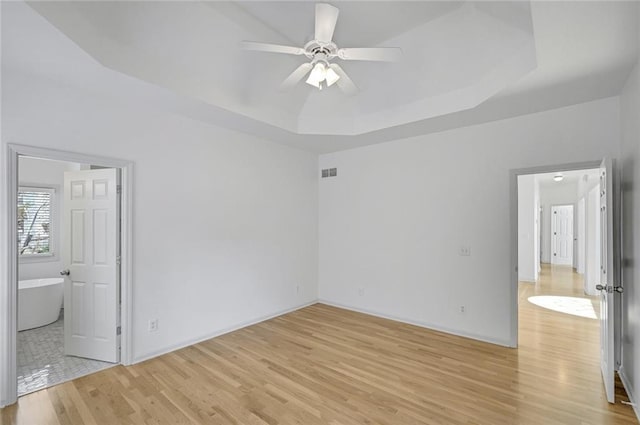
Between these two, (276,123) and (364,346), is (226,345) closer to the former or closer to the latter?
(364,346)

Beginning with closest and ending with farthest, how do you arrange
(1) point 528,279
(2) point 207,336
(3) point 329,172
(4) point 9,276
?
Answer: (4) point 9,276 < (2) point 207,336 < (3) point 329,172 < (1) point 528,279

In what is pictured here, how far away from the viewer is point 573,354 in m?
3.33

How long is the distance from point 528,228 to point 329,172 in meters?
5.94

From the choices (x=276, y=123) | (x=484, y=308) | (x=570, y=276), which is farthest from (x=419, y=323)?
(x=570, y=276)

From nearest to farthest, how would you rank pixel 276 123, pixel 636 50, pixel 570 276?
pixel 636 50
pixel 276 123
pixel 570 276

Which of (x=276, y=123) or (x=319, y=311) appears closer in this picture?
(x=276, y=123)

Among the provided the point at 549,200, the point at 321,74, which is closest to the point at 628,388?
the point at 321,74

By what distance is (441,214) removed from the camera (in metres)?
4.24

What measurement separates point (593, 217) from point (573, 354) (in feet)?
15.9

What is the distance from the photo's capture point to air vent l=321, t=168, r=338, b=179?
5.48 m

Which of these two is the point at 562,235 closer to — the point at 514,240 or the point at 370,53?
the point at 514,240

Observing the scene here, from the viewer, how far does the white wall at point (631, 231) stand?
240 centimetres

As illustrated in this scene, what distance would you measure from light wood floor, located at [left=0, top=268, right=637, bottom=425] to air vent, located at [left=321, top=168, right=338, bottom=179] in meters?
2.82

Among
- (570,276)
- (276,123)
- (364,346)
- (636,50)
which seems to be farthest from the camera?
(570,276)
